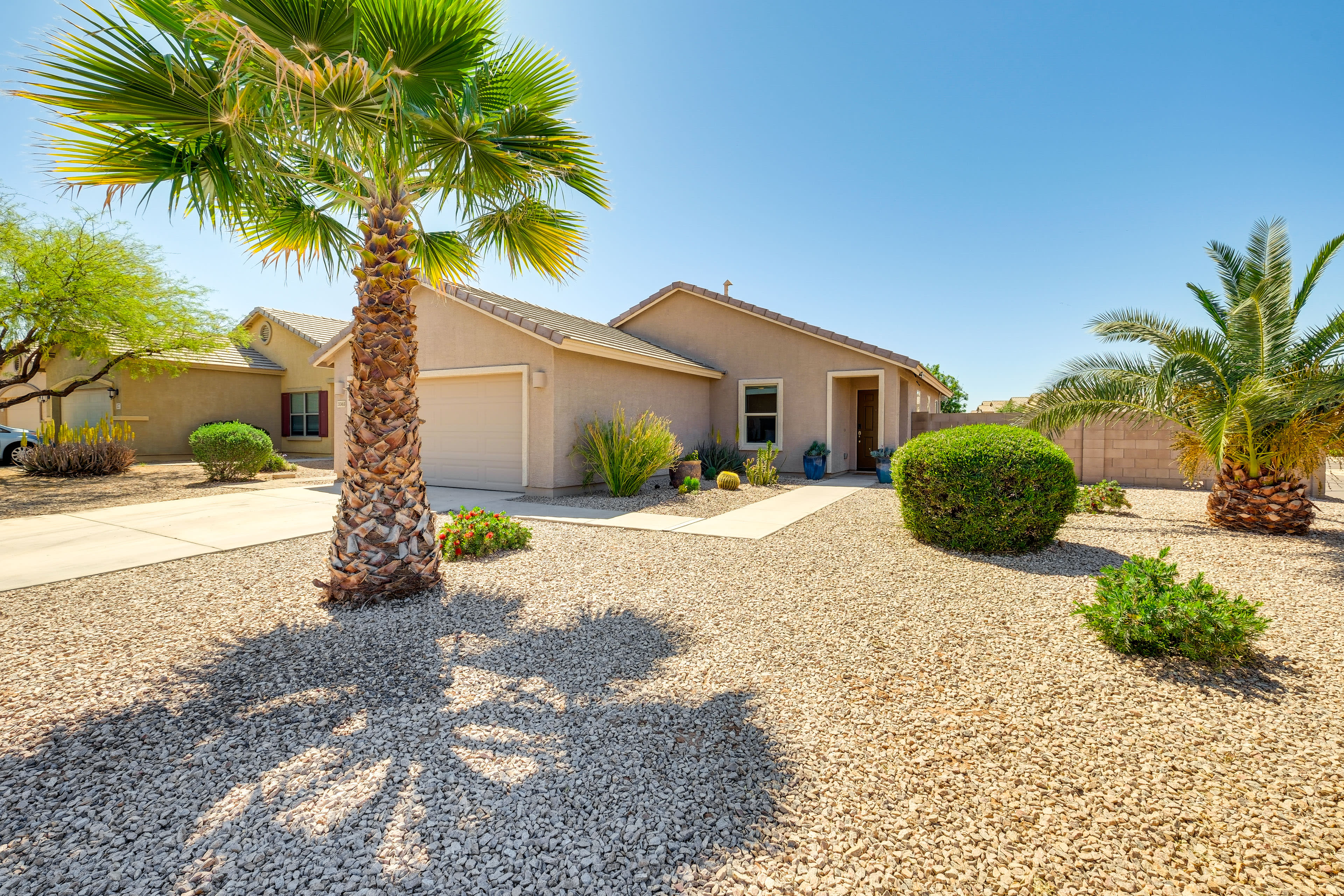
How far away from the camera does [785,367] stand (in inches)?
578

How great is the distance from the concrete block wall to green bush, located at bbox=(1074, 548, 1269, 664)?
8.93m

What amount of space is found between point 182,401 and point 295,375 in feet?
11.0

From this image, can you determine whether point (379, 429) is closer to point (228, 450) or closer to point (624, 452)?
point (624, 452)

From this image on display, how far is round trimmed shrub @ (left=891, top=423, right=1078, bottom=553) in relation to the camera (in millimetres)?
5961

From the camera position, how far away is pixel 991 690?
10.4 ft

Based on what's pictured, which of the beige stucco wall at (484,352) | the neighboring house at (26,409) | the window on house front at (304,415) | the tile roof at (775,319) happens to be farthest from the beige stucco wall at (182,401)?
the tile roof at (775,319)

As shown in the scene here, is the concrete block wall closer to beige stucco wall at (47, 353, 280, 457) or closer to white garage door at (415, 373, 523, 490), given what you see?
white garage door at (415, 373, 523, 490)

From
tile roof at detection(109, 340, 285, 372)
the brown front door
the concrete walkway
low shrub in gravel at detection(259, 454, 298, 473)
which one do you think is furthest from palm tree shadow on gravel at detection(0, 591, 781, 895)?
tile roof at detection(109, 340, 285, 372)

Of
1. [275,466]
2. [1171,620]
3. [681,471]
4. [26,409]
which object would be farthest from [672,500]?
[26,409]

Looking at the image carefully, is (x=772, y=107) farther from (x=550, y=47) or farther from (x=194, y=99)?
(x=194, y=99)

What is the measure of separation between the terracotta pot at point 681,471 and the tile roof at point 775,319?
4.75 metres

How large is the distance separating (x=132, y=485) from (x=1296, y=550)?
18933 millimetres

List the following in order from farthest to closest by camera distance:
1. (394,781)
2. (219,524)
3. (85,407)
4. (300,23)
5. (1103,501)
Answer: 1. (85,407)
2. (1103,501)
3. (219,524)
4. (300,23)
5. (394,781)

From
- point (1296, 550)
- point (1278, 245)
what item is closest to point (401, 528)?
point (1296, 550)
